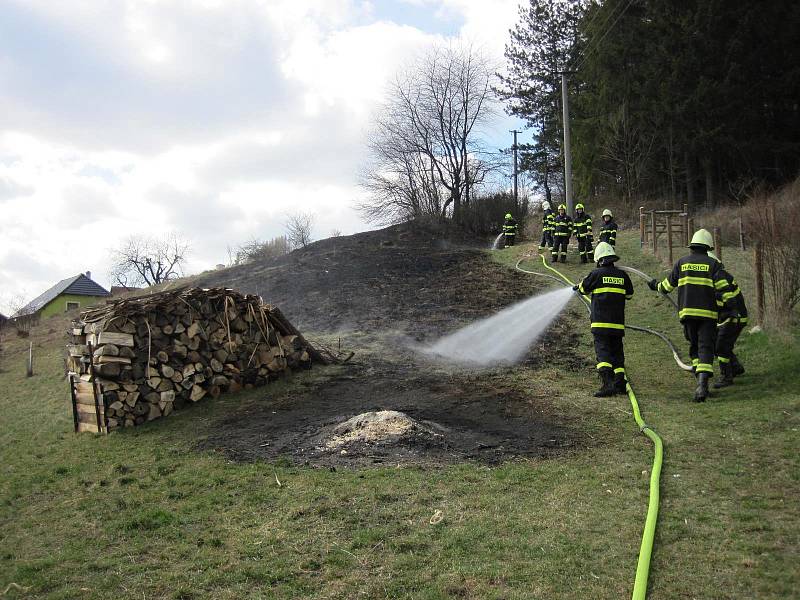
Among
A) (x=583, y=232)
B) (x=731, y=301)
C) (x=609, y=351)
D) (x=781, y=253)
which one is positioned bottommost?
(x=609, y=351)

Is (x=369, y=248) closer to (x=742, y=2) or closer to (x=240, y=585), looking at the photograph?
(x=742, y=2)

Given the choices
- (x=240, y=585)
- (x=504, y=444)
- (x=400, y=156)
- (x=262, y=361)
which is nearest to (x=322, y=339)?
(x=262, y=361)

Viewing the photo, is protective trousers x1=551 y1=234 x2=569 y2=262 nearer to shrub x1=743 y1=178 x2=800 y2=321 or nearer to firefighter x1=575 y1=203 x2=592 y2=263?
firefighter x1=575 y1=203 x2=592 y2=263

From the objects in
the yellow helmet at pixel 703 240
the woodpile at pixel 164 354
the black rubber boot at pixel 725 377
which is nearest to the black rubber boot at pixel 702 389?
the black rubber boot at pixel 725 377

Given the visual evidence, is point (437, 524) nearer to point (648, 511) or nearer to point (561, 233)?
point (648, 511)

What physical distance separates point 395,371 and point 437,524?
251 inches

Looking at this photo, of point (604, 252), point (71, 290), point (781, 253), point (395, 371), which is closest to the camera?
point (604, 252)

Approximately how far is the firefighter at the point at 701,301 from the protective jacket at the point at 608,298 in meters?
0.67

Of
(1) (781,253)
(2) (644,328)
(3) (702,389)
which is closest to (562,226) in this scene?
(2) (644,328)

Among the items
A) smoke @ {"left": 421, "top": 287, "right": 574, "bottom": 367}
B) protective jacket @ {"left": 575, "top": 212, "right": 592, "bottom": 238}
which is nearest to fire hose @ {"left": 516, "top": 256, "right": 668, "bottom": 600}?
smoke @ {"left": 421, "top": 287, "right": 574, "bottom": 367}

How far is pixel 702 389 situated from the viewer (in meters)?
8.19

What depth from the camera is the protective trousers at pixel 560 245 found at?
67.0 ft

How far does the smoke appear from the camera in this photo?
12312 millimetres

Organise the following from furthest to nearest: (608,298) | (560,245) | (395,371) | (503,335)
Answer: (560,245) → (503,335) → (395,371) → (608,298)
